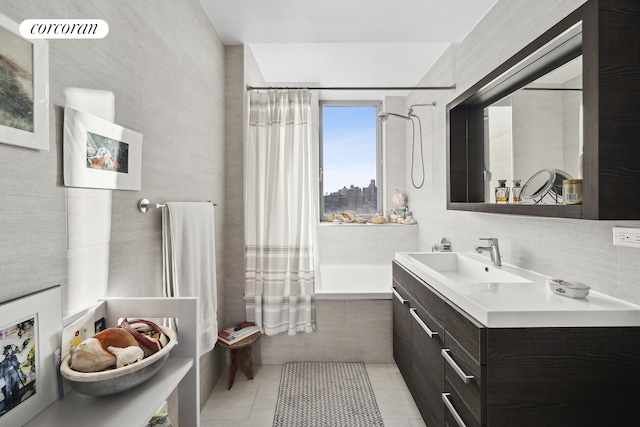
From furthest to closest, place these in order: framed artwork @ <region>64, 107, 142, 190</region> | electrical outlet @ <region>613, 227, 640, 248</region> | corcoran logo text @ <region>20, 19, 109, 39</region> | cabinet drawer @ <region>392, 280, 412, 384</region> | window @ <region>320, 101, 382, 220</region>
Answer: window @ <region>320, 101, 382, 220</region>, cabinet drawer @ <region>392, 280, 412, 384</region>, electrical outlet @ <region>613, 227, 640, 248</region>, framed artwork @ <region>64, 107, 142, 190</region>, corcoran logo text @ <region>20, 19, 109, 39</region>

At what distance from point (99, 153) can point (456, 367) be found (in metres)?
1.52

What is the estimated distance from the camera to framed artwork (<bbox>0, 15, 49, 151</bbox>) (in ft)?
2.57

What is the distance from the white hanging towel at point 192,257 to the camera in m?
1.60

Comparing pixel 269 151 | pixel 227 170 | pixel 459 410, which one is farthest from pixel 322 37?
pixel 459 410

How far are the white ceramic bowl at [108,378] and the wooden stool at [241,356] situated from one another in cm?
146

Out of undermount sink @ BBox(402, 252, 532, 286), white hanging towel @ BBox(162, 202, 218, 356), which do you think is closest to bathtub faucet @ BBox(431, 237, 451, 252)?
undermount sink @ BBox(402, 252, 532, 286)

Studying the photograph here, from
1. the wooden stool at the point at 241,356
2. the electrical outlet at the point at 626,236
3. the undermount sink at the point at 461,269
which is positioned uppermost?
the electrical outlet at the point at 626,236

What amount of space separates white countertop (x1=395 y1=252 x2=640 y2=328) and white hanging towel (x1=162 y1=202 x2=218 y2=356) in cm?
108

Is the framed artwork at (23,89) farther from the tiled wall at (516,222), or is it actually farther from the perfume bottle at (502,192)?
the perfume bottle at (502,192)

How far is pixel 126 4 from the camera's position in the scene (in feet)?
4.37

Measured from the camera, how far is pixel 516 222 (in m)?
1.96

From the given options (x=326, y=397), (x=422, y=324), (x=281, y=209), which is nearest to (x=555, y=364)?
(x=422, y=324)

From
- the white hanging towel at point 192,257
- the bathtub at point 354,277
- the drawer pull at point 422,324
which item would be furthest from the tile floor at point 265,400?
the bathtub at point 354,277

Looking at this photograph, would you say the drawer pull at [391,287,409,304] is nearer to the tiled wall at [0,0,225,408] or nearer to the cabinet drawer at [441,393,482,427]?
the cabinet drawer at [441,393,482,427]
